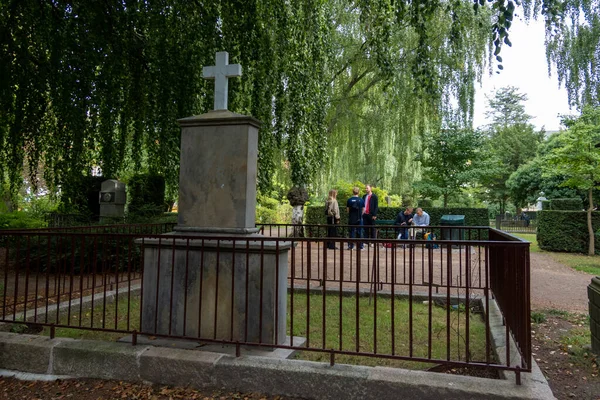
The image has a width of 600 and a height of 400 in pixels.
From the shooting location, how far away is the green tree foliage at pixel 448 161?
71.6 ft

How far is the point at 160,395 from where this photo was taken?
10.9ft

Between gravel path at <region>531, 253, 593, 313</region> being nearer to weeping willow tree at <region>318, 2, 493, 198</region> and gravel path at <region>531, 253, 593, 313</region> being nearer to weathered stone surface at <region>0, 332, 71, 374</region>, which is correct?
weeping willow tree at <region>318, 2, 493, 198</region>

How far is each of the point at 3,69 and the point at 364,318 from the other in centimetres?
608

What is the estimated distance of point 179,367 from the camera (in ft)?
11.3

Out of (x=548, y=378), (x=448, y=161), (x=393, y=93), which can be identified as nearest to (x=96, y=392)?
(x=548, y=378)

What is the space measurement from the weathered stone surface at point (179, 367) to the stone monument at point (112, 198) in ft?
27.1

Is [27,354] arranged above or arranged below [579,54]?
below

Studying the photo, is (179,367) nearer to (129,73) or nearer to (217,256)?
(217,256)

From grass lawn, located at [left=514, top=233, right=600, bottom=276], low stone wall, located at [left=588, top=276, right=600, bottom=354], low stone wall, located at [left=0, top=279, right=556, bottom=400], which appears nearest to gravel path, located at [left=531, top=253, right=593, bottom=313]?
grass lawn, located at [left=514, top=233, right=600, bottom=276]

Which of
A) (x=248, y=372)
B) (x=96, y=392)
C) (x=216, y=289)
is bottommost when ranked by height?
(x=96, y=392)

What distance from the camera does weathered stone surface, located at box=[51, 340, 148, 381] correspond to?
11.8ft

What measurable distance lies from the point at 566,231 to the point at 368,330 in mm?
12841

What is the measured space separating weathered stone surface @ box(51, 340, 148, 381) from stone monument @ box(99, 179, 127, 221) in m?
7.74

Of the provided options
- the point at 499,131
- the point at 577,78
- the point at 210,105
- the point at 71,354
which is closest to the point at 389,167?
the point at 577,78
